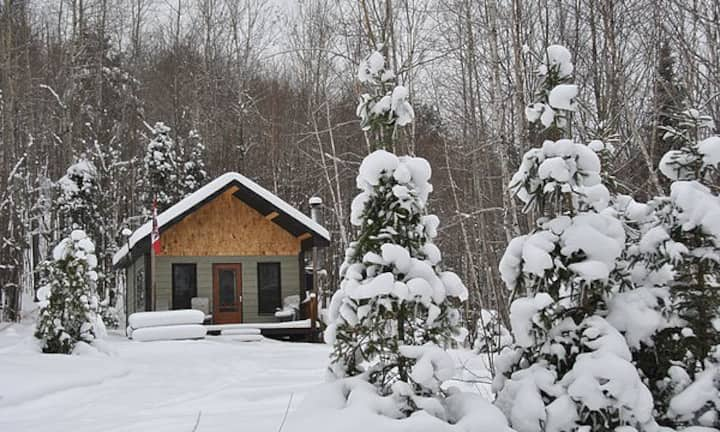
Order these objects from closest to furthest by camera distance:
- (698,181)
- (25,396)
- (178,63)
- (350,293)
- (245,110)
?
(350,293) < (698,181) < (25,396) < (245,110) < (178,63)

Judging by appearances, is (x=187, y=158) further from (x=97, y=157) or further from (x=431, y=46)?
(x=431, y=46)

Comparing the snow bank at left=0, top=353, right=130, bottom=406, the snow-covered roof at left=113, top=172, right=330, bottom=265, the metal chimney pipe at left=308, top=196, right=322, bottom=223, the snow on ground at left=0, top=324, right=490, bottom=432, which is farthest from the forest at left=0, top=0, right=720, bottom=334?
the snow bank at left=0, top=353, right=130, bottom=406

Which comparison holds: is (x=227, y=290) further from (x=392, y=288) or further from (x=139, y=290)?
(x=392, y=288)

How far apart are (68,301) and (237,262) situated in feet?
26.1

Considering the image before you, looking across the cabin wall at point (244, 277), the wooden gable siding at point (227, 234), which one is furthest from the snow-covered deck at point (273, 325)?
the wooden gable siding at point (227, 234)

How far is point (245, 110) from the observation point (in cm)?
2903

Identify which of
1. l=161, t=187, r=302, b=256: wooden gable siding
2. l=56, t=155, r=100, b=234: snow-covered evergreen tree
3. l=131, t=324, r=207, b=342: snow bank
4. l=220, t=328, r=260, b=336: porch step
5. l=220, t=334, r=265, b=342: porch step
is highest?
l=56, t=155, r=100, b=234: snow-covered evergreen tree

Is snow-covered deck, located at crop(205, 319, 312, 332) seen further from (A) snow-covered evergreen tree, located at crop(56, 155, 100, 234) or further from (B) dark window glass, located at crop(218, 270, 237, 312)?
(A) snow-covered evergreen tree, located at crop(56, 155, 100, 234)

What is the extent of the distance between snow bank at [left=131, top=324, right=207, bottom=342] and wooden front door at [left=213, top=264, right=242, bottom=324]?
13.6 feet

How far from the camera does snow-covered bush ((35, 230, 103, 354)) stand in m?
12.5

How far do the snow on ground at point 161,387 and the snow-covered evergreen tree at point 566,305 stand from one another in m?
0.84

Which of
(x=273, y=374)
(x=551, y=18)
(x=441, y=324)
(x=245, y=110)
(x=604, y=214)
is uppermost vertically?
(x=245, y=110)

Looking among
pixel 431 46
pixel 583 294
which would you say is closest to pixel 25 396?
pixel 583 294

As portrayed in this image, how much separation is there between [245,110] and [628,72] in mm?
20209
